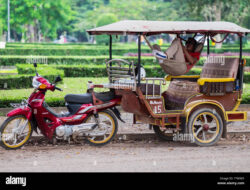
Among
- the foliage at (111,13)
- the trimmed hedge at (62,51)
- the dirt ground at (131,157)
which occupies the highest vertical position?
the foliage at (111,13)

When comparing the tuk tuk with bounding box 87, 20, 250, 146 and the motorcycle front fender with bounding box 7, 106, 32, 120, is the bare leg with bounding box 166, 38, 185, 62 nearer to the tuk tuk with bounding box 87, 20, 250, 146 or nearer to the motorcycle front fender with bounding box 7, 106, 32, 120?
the tuk tuk with bounding box 87, 20, 250, 146

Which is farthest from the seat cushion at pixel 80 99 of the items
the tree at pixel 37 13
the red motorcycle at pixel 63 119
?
the tree at pixel 37 13

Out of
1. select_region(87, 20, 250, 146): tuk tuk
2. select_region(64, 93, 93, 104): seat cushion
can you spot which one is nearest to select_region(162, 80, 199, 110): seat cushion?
select_region(87, 20, 250, 146): tuk tuk

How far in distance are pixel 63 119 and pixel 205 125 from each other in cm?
233

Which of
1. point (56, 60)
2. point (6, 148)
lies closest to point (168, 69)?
point (6, 148)

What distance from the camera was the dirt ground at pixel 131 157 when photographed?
21.9 ft

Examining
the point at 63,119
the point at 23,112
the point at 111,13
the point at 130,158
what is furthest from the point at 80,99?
the point at 111,13

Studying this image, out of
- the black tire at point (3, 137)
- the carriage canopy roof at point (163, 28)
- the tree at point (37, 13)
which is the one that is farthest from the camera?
the tree at point (37, 13)

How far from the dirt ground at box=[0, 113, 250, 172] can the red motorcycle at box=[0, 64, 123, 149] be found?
203mm

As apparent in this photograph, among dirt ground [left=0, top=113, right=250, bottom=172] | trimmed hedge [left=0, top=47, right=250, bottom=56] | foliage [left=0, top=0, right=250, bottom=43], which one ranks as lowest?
dirt ground [left=0, top=113, right=250, bottom=172]

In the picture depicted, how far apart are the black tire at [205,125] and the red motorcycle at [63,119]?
1.26 meters

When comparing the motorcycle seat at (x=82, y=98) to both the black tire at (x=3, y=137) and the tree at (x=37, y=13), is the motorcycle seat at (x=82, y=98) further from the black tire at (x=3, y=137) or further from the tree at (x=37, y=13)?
the tree at (x=37, y=13)

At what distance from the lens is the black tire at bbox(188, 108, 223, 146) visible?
27.1 ft

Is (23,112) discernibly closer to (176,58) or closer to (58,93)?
(176,58)
